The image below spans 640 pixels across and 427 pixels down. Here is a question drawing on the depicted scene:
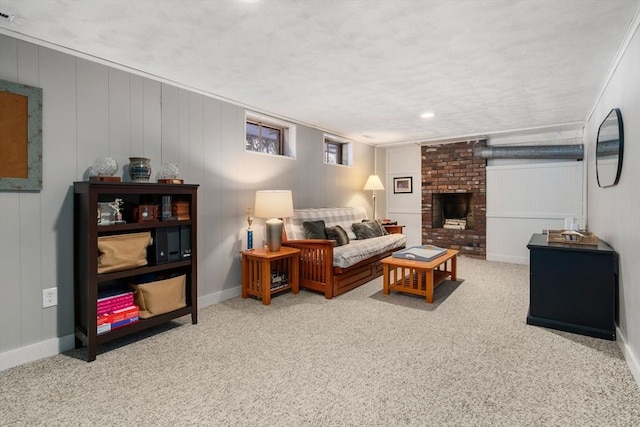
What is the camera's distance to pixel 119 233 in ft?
8.56

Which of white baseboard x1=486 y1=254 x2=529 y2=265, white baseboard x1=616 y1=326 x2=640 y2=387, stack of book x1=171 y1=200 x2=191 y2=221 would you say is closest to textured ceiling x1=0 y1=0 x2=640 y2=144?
stack of book x1=171 y1=200 x2=191 y2=221

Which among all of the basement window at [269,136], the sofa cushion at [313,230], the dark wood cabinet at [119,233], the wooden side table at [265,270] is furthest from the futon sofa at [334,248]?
the dark wood cabinet at [119,233]

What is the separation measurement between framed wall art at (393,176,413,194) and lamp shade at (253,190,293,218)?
367 centimetres

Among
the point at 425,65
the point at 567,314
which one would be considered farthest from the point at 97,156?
the point at 567,314

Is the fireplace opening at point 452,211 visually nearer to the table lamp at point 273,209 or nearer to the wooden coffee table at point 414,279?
the wooden coffee table at point 414,279

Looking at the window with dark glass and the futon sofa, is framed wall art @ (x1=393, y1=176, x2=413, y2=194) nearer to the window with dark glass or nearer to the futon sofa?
the futon sofa

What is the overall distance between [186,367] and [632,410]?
251 centimetres

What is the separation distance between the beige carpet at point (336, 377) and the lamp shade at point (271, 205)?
3.45 ft

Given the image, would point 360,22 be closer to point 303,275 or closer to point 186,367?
point 186,367

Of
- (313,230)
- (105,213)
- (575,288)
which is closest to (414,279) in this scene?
(313,230)

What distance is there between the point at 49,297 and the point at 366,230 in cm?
365

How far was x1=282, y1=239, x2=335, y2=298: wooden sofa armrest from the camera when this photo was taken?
360 cm

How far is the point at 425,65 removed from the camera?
2.68 meters

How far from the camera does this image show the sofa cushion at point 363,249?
366 centimetres
